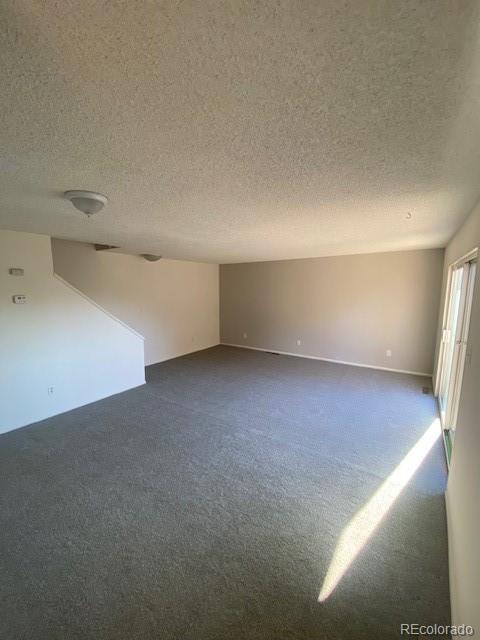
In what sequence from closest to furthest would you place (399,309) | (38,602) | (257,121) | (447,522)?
1. (257,121)
2. (38,602)
3. (447,522)
4. (399,309)

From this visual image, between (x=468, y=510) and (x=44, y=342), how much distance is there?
429 cm

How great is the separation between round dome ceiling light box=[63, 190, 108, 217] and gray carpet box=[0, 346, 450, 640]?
2273 mm

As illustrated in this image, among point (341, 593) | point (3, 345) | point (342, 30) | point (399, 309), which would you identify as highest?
point (342, 30)

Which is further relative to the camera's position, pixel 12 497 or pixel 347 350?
pixel 347 350

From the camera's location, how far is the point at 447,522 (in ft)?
6.30

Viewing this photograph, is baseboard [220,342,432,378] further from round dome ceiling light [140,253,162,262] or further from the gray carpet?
round dome ceiling light [140,253,162,262]

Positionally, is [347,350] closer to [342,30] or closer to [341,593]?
[341,593]

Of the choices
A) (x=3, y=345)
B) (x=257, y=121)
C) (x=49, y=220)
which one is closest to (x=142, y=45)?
(x=257, y=121)

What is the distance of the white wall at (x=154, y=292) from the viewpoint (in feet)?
15.0

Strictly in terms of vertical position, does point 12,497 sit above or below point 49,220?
below

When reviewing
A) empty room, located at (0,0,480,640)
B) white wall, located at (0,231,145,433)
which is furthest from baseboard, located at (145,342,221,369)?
white wall, located at (0,231,145,433)

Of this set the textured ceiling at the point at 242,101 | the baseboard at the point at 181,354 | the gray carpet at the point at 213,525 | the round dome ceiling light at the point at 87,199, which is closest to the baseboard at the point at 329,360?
the baseboard at the point at 181,354

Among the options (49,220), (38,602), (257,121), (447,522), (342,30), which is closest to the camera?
(342,30)

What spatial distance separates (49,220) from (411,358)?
607 centimetres
